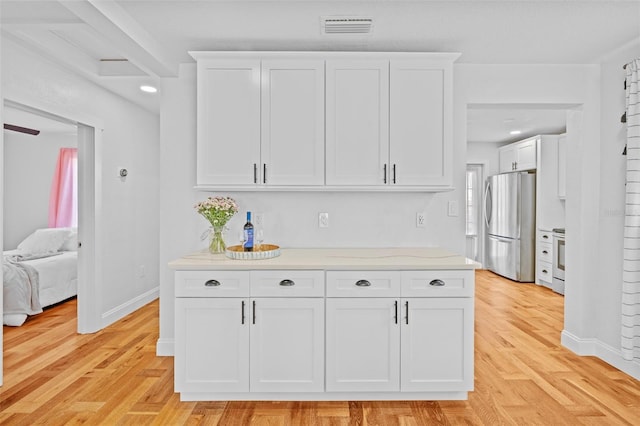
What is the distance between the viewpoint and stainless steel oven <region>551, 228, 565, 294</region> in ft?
17.3

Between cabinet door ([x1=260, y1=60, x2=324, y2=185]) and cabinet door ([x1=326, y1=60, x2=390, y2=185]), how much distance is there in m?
0.08

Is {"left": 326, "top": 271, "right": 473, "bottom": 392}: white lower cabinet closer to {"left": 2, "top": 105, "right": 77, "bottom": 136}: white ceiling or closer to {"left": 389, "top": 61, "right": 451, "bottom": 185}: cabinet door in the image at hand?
{"left": 389, "top": 61, "right": 451, "bottom": 185}: cabinet door

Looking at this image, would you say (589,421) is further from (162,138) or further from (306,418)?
(162,138)

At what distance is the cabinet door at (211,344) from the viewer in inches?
92.4

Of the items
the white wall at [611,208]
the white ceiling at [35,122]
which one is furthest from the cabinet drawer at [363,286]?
the white ceiling at [35,122]

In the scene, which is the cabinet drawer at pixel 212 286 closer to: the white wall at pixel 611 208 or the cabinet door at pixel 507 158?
the white wall at pixel 611 208

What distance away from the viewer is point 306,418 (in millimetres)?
2234

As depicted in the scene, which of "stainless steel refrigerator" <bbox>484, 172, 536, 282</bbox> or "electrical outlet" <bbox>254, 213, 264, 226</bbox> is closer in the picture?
"electrical outlet" <bbox>254, 213, 264, 226</bbox>

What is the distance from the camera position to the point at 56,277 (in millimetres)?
4547

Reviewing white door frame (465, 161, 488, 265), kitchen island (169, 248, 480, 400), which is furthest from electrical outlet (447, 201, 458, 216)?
white door frame (465, 161, 488, 265)

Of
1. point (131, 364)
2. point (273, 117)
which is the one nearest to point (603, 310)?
point (273, 117)

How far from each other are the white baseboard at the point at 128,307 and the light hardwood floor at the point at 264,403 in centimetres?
21

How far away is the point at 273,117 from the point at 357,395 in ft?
6.37

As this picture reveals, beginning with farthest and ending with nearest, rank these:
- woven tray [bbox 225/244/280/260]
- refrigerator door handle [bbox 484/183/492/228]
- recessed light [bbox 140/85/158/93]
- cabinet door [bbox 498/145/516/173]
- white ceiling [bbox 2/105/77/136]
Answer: refrigerator door handle [bbox 484/183/492/228] → cabinet door [bbox 498/145/516/173] → white ceiling [bbox 2/105/77/136] → recessed light [bbox 140/85/158/93] → woven tray [bbox 225/244/280/260]
